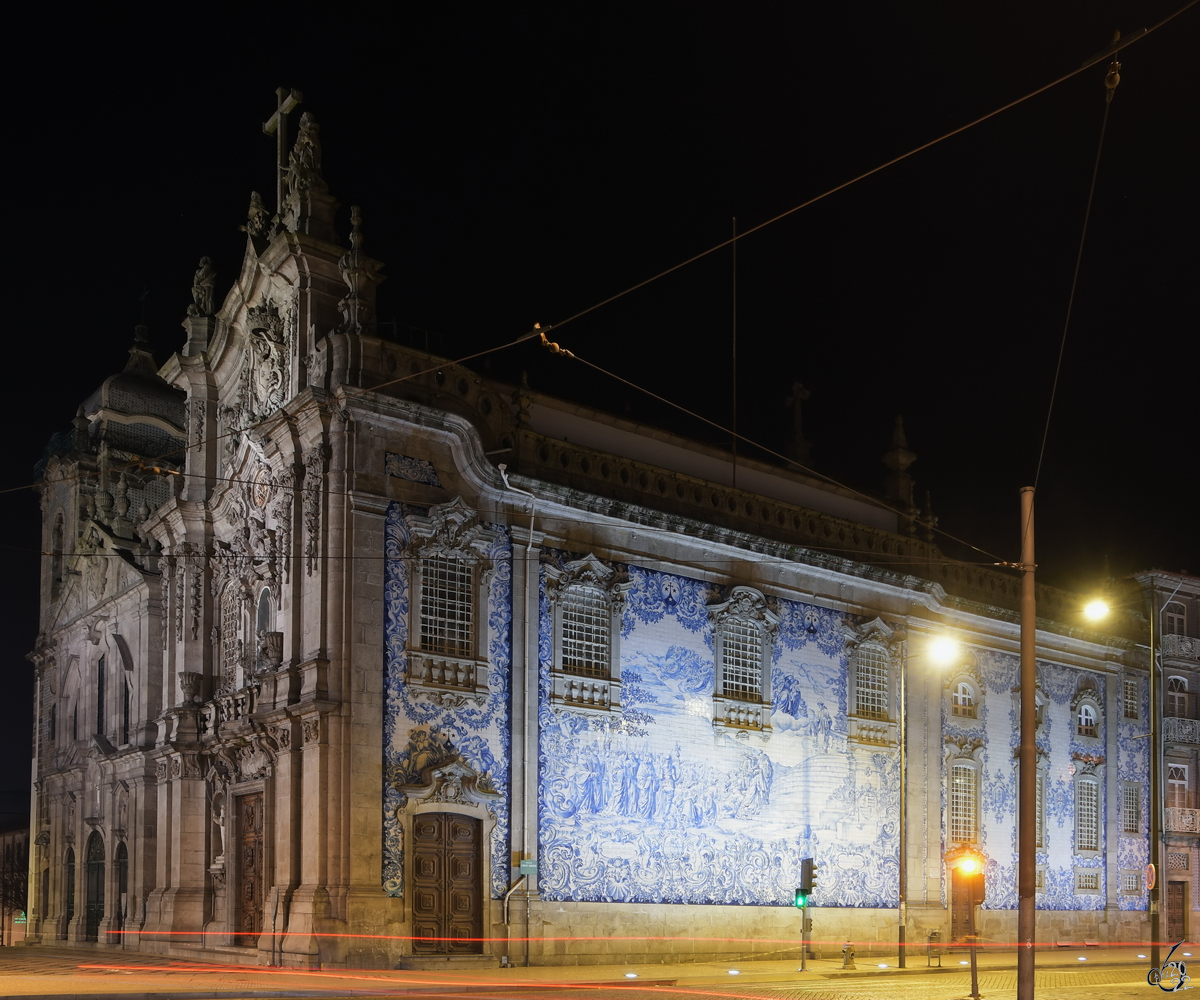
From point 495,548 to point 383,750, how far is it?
183 inches

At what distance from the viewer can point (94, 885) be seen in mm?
39531

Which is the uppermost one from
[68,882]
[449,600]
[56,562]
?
[56,562]

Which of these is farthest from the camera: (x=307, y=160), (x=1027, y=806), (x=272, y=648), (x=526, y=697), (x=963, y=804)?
(x=963, y=804)

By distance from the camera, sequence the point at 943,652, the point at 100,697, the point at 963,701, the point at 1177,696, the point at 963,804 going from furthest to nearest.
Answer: the point at 1177,696 < the point at 100,697 < the point at 963,701 < the point at 963,804 < the point at 943,652

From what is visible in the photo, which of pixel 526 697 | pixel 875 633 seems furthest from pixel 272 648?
pixel 875 633

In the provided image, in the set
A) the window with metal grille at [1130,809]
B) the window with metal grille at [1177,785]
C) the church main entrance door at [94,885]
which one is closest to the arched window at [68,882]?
the church main entrance door at [94,885]

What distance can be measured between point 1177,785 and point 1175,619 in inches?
208

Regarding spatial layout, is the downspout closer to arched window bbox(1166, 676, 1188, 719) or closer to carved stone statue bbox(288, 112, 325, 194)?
carved stone statue bbox(288, 112, 325, 194)

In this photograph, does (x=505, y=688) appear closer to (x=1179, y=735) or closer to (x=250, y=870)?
(x=250, y=870)

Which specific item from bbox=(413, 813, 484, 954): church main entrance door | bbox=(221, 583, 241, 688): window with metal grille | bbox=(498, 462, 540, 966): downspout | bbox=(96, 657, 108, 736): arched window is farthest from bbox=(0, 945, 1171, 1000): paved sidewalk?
bbox=(96, 657, 108, 736): arched window

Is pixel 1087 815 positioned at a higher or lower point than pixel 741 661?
lower

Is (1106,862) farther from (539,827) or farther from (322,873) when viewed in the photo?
(322,873)

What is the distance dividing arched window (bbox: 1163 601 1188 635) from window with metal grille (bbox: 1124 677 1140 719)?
2309 mm

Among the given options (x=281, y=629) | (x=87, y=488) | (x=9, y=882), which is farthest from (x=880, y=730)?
(x=9, y=882)
